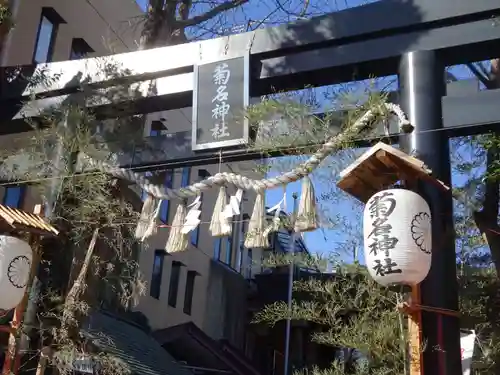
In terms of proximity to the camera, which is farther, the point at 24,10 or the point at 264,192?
the point at 24,10

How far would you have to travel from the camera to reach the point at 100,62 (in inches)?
329

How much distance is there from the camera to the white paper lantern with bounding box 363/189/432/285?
16.5 feet

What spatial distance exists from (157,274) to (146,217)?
29.2 feet

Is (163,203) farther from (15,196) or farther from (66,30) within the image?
(15,196)

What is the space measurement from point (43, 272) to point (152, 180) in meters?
1.90

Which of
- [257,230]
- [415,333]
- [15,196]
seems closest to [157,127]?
[15,196]

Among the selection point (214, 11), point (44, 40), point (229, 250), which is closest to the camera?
point (214, 11)

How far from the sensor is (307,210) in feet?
20.0

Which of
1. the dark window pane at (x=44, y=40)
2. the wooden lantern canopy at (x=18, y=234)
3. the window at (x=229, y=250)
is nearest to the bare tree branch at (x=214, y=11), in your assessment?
the dark window pane at (x=44, y=40)

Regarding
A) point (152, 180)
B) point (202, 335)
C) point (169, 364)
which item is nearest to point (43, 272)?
point (152, 180)

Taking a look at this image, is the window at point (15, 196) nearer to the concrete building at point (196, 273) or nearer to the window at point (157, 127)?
the concrete building at point (196, 273)

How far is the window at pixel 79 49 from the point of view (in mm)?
12906

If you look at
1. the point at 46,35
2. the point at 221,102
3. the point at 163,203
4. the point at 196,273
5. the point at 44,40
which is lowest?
the point at 221,102

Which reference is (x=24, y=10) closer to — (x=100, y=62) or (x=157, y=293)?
(x=100, y=62)
